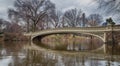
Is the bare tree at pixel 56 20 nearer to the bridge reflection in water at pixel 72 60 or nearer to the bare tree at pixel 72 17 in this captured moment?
the bare tree at pixel 72 17

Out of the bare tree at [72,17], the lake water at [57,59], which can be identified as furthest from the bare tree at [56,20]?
the lake water at [57,59]

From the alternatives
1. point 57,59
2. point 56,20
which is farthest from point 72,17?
point 57,59

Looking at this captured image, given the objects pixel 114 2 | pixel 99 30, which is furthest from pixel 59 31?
pixel 114 2

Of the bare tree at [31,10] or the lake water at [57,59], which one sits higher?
the bare tree at [31,10]

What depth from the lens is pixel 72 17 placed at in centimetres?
7475

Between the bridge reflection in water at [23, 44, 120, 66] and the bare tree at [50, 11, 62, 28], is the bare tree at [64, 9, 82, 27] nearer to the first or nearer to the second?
the bare tree at [50, 11, 62, 28]

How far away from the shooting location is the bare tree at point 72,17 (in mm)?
73750

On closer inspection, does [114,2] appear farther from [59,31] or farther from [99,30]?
[59,31]

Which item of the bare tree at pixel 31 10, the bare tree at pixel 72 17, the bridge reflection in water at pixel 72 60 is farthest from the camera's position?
the bare tree at pixel 72 17

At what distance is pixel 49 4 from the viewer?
180ft

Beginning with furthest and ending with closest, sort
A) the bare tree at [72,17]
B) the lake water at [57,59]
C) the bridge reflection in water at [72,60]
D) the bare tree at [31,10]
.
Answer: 1. the bare tree at [72,17]
2. the bare tree at [31,10]
3. the lake water at [57,59]
4. the bridge reflection in water at [72,60]

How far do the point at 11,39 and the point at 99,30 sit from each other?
2029 centimetres

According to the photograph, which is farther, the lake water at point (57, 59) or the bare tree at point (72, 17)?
the bare tree at point (72, 17)

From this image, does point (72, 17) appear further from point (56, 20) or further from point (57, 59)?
point (57, 59)
